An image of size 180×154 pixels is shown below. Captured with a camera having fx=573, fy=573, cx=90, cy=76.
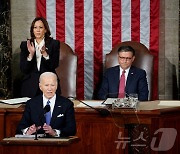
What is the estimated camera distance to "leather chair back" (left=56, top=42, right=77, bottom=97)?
7469 millimetres

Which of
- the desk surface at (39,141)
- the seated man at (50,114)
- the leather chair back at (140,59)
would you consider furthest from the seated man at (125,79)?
the desk surface at (39,141)

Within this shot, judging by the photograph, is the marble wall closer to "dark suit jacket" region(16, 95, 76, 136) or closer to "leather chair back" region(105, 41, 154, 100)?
"leather chair back" region(105, 41, 154, 100)

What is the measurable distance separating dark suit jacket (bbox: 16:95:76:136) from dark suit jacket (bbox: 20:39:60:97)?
1.68 meters

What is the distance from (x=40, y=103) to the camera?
4883 mm

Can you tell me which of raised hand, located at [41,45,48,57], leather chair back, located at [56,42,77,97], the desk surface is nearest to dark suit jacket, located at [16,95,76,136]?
the desk surface

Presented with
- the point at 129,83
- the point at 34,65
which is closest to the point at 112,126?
the point at 129,83

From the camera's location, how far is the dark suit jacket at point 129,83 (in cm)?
668

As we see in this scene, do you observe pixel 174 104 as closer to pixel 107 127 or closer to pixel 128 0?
pixel 107 127

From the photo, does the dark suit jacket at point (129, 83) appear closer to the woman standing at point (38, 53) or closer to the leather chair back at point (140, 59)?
the leather chair back at point (140, 59)

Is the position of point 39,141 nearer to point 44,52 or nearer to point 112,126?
point 112,126

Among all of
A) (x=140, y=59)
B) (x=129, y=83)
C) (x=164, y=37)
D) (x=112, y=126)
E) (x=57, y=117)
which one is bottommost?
(x=112, y=126)

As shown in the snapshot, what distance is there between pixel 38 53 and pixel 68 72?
36.7 inches

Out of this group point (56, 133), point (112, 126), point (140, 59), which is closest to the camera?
point (56, 133)

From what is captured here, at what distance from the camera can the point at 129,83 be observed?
6.74 meters
